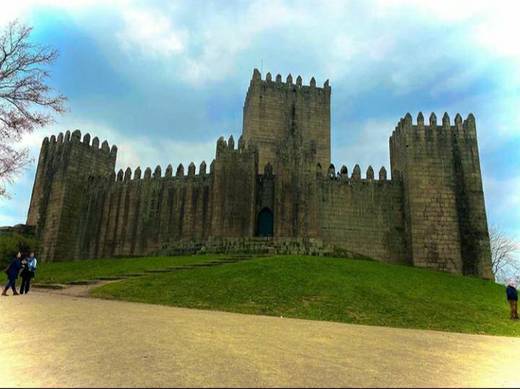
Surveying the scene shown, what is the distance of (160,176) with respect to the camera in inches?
1298

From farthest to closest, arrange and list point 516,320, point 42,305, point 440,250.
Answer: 1. point 440,250
2. point 516,320
3. point 42,305

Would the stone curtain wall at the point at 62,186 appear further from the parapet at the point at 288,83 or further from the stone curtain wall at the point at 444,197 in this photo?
the stone curtain wall at the point at 444,197

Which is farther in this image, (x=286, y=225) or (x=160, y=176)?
(x=160, y=176)

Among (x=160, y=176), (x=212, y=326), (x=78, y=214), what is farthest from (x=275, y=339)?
(x=78, y=214)

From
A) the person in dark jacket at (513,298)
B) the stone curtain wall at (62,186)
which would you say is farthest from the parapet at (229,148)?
the person in dark jacket at (513,298)

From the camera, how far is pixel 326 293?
538 inches

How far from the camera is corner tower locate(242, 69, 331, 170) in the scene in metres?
38.8

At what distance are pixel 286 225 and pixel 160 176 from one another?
1183cm

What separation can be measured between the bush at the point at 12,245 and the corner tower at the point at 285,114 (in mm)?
19940

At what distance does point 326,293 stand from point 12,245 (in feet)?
84.4

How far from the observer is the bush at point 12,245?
28859 mm

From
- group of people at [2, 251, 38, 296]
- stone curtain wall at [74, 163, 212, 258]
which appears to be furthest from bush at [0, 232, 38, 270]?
group of people at [2, 251, 38, 296]

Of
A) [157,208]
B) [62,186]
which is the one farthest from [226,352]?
[62,186]

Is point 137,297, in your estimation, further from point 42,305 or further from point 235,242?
point 235,242
